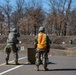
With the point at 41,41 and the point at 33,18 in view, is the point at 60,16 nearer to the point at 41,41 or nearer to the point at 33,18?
the point at 33,18

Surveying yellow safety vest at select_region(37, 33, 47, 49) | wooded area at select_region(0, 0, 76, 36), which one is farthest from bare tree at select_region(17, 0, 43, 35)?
yellow safety vest at select_region(37, 33, 47, 49)

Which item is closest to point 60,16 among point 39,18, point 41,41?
point 39,18

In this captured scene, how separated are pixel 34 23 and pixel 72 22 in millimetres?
8293

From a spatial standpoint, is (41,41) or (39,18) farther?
(39,18)

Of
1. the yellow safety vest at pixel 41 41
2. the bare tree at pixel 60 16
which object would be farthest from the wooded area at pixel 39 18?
the yellow safety vest at pixel 41 41

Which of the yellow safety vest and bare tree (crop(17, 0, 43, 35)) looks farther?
bare tree (crop(17, 0, 43, 35))

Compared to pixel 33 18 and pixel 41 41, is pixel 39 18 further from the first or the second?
pixel 41 41

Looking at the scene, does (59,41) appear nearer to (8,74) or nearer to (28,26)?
(28,26)

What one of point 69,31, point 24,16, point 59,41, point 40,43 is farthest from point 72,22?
point 40,43

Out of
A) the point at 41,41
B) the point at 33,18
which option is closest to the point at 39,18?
the point at 33,18

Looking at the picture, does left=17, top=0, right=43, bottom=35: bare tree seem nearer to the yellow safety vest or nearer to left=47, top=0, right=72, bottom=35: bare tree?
left=47, top=0, right=72, bottom=35: bare tree

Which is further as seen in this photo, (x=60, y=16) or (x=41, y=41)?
(x=60, y=16)

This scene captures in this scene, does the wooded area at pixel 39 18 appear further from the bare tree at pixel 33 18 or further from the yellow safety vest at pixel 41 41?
the yellow safety vest at pixel 41 41

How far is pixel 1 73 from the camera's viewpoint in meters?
14.2
